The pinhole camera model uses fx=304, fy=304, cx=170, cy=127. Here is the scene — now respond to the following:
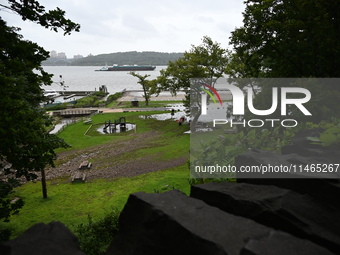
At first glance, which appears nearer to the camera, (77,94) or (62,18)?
(62,18)

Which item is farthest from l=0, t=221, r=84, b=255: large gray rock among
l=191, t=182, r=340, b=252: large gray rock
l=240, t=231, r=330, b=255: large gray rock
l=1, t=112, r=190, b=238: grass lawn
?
l=1, t=112, r=190, b=238: grass lawn

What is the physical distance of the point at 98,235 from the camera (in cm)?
988

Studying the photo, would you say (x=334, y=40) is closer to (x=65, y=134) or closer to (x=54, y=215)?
(x=54, y=215)

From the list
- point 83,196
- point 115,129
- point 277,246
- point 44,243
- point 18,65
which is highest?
point 18,65

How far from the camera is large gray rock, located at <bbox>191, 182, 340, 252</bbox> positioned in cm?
550

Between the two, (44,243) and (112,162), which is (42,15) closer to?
(44,243)

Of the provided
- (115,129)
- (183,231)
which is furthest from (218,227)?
(115,129)

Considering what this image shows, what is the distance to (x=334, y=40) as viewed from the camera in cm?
1587

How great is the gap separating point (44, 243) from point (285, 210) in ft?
14.1

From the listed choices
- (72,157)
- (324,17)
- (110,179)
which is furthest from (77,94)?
(324,17)

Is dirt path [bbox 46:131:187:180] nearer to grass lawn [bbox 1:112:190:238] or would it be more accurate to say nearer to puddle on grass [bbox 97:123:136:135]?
grass lawn [bbox 1:112:190:238]

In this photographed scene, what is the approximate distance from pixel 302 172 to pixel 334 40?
11599mm

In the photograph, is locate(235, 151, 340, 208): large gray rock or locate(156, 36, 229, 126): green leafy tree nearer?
locate(235, 151, 340, 208): large gray rock

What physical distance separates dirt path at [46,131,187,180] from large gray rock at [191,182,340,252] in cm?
1731
